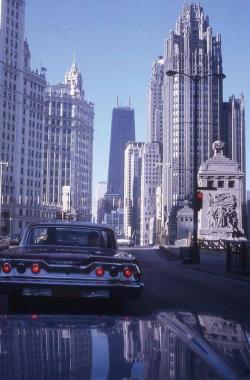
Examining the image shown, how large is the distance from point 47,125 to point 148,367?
145804mm

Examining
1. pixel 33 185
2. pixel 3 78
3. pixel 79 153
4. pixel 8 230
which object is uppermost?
pixel 3 78

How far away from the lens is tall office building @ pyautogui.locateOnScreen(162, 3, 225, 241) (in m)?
109

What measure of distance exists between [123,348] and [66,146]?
5756 inches

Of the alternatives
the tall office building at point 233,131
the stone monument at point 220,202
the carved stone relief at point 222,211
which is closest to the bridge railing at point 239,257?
the stone monument at point 220,202

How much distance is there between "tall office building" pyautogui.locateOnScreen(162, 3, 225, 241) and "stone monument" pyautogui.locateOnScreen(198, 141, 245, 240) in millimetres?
31476

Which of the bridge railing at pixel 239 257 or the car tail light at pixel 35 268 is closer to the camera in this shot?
the car tail light at pixel 35 268

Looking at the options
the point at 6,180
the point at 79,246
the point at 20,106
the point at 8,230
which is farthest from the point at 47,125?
the point at 79,246

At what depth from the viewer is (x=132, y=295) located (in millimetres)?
7500

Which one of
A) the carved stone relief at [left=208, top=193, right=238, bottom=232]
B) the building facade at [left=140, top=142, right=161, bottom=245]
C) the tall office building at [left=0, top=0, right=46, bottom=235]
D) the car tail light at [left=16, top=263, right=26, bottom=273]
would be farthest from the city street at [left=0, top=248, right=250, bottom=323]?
the building facade at [left=140, top=142, right=161, bottom=245]

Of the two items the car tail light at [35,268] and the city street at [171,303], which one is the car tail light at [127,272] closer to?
the city street at [171,303]

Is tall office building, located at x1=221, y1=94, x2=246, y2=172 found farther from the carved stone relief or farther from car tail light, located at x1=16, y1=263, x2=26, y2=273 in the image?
car tail light, located at x1=16, y1=263, x2=26, y2=273

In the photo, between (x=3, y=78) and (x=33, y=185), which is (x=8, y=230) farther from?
(x=3, y=78)

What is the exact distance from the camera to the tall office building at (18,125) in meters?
112

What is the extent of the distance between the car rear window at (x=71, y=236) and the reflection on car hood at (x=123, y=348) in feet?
13.4
